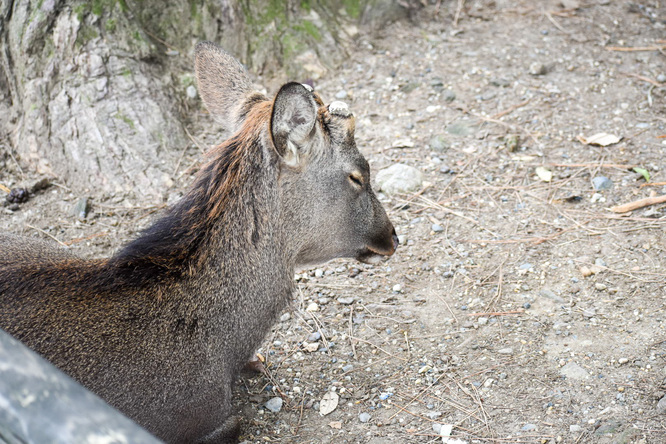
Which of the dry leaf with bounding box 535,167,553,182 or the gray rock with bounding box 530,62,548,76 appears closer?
the dry leaf with bounding box 535,167,553,182

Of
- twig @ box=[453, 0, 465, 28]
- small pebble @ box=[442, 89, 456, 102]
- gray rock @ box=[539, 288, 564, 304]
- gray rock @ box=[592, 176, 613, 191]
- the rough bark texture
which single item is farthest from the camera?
twig @ box=[453, 0, 465, 28]

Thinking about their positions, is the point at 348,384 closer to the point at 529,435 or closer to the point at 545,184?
the point at 529,435

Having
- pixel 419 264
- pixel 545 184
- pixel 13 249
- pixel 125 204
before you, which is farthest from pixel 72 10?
pixel 545 184

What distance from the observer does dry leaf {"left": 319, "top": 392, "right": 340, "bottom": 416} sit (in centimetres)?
428

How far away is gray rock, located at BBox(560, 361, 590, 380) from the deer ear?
2.26 meters

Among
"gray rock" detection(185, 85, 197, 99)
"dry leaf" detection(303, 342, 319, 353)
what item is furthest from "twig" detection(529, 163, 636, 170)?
"gray rock" detection(185, 85, 197, 99)

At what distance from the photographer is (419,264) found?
540cm

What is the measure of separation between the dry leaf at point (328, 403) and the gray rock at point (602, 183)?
3.14 metres

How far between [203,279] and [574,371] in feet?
8.21

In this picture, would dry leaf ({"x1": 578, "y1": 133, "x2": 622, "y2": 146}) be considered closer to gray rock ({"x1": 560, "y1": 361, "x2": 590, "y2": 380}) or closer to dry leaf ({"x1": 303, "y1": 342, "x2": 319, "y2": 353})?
gray rock ({"x1": 560, "y1": 361, "x2": 590, "y2": 380})

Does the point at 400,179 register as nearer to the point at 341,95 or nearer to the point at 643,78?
the point at 341,95

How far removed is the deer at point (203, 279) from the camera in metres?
3.42

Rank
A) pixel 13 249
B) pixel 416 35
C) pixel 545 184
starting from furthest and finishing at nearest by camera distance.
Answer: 1. pixel 416 35
2. pixel 545 184
3. pixel 13 249

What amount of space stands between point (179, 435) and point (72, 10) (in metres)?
4.35
